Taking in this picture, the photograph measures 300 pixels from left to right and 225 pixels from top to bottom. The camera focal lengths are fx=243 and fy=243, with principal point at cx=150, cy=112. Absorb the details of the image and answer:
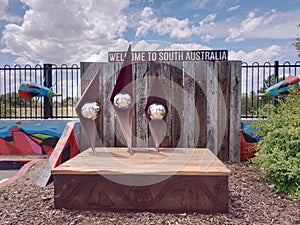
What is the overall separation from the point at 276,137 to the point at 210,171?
5.19 ft

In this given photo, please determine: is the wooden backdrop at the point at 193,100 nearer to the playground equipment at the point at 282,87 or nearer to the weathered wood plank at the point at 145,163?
the weathered wood plank at the point at 145,163

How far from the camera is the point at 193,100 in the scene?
396 centimetres

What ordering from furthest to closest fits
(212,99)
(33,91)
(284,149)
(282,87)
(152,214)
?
1. (33,91)
2. (282,87)
3. (212,99)
4. (284,149)
5. (152,214)

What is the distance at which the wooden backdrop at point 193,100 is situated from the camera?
3.96m

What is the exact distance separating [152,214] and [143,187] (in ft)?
0.83

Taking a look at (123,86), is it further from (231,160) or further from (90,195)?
(231,160)

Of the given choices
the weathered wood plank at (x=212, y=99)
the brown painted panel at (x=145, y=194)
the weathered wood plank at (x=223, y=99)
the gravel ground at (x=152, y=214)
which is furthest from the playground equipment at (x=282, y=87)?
the brown painted panel at (x=145, y=194)

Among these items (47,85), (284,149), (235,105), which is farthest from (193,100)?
(47,85)

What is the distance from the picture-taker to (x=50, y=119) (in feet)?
16.7

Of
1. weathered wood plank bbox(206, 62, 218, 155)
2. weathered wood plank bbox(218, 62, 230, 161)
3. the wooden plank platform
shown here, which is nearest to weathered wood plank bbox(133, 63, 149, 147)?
weathered wood plank bbox(206, 62, 218, 155)

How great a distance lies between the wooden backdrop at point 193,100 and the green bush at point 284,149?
0.64 m

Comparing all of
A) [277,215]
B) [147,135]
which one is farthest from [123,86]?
[277,215]

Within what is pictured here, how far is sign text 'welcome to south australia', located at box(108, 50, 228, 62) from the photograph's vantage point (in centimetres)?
417

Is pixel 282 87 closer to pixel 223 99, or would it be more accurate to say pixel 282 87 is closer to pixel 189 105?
pixel 223 99
